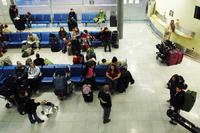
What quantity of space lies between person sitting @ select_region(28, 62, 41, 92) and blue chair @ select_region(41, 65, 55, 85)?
27 centimetres

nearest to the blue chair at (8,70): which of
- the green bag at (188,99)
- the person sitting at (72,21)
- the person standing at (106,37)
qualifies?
the person standing at (106,37)

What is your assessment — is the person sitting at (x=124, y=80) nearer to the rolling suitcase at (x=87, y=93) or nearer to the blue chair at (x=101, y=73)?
the blue chair at (x=101, y=73)

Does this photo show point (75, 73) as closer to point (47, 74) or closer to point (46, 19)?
point (47, 74)

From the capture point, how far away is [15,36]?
519 inches

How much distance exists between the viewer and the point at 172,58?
11.1 meters

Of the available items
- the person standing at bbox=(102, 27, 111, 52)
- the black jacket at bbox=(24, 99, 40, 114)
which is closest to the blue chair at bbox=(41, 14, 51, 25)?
the person standing at bbox=(102, 27, 111, 52)

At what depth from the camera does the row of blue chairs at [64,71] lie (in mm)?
9484

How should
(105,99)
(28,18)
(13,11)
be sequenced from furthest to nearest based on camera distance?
(28,18)
(13,11)
(105,99)

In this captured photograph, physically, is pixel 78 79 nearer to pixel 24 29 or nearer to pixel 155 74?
pixel 155 74

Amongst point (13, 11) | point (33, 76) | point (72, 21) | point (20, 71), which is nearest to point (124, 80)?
point (33, 76)

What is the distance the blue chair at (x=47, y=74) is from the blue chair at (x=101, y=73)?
1.62 metres

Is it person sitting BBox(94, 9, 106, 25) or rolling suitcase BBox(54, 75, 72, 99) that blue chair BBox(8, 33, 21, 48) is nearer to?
person sitting BBox(94, 9, 106, 25)

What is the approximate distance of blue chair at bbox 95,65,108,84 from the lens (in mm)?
9461

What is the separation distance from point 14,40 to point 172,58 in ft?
25.6
